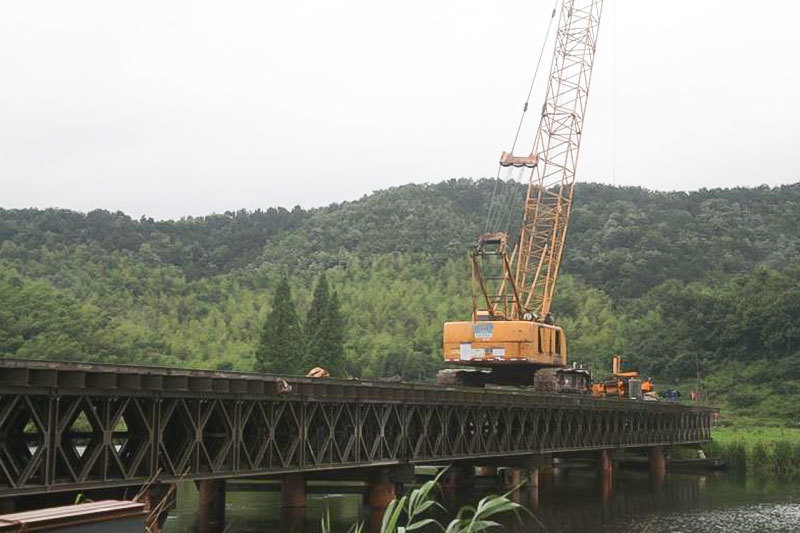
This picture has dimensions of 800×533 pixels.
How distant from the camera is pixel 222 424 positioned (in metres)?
28.5

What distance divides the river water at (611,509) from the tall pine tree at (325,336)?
44830 millimetres

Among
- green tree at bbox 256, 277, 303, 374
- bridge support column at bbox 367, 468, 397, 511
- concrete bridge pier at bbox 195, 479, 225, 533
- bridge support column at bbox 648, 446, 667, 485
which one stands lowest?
bridge support column at bbox 648, 446, 667, 485

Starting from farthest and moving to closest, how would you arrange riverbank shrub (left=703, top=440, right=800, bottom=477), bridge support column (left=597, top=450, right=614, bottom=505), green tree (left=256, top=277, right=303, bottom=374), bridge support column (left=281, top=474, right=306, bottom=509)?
green tree (left=256, top=277, right=303, bottom=374)
riverbank shrub (left=703, top=440, right=800, bottom=477)
bridge support column (left=597, top=450, right=614, bottom=505)
bridge support column (left=281, top=474, right=306, bottom=509)

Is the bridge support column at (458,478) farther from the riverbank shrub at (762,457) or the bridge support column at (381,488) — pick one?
the riverbank shrub at (762,457)

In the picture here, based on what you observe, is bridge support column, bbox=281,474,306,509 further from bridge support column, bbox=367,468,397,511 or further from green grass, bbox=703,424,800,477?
green grass, bbox=703,424,800,477

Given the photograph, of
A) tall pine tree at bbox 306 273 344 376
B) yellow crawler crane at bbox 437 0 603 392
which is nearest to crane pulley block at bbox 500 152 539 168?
yellow crawler crane at bbox 437 0 603 392

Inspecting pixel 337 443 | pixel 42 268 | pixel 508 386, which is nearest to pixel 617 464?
pixel 508 386

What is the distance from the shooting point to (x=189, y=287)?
178m

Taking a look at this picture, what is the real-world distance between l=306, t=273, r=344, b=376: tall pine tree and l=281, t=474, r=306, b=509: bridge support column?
6225cm

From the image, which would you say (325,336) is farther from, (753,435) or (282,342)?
(753,435)

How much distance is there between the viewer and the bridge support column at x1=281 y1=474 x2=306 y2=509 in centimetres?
3853

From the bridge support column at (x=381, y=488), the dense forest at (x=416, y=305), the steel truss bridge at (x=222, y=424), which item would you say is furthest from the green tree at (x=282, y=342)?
the bridge support column at (x=381, y=488)

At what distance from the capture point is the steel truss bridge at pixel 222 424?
71.4ft

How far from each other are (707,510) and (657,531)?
8.35 m
